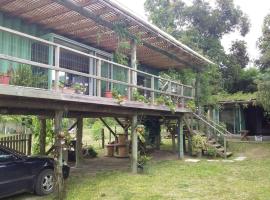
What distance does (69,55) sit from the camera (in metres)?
13.3

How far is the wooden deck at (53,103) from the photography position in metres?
7.55

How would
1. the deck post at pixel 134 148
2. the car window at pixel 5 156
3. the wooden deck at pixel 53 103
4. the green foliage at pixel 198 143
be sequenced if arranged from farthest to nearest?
the green foliage at pixel 198 143 → the deck post at pixel 134 148 → the car window at pixel 5 156 → the wooden deck at pixel 53 103

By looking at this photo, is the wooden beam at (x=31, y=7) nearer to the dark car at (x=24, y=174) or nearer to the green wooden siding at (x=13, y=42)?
the green wooden siding at (x=13, y=42)

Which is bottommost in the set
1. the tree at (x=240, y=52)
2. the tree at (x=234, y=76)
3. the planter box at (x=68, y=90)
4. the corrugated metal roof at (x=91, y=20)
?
the planter box at (x=68, y=90)

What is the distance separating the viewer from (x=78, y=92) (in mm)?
9461

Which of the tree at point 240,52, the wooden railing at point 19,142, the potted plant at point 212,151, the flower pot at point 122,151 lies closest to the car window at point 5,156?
the wooden railing at point 19,142

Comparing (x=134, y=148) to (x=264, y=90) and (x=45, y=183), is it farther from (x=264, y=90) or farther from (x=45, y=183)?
(x=264, y=90)

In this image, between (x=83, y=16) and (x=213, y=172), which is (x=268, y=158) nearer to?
(x=213, y=172)

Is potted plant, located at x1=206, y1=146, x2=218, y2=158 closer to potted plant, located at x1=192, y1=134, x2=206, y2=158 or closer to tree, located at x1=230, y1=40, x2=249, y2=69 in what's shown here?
potted plant, located at x1=192, y1=134, x2=206, y2=158

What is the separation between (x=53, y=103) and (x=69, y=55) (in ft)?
15.9

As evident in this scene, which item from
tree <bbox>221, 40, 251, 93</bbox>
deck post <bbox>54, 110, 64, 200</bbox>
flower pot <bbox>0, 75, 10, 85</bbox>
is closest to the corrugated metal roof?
flower pot <bbox>0, 75, 10, 85</bbox>

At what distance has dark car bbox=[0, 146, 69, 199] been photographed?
314 inches

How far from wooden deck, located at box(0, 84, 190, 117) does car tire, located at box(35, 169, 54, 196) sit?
1.73m

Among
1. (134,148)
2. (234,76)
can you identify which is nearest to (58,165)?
(134,148)
